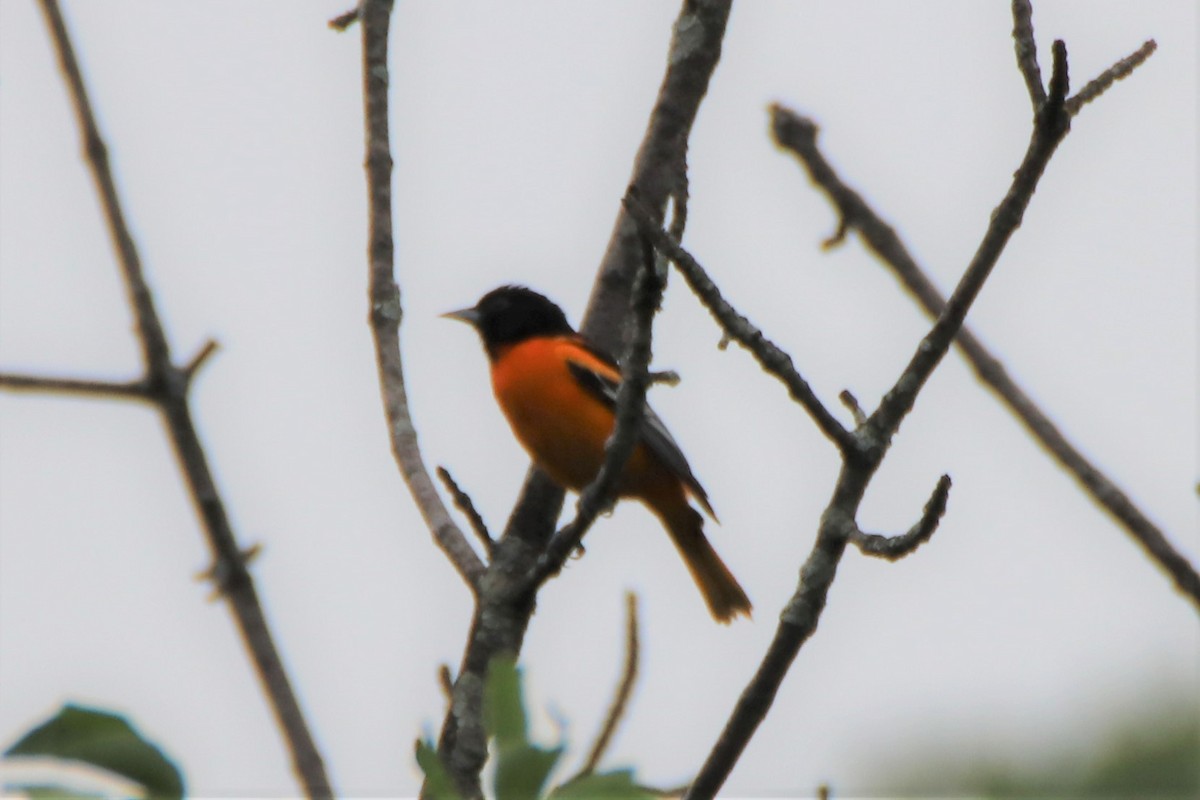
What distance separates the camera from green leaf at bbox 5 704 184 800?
117cm

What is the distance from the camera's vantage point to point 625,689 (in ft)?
10.3

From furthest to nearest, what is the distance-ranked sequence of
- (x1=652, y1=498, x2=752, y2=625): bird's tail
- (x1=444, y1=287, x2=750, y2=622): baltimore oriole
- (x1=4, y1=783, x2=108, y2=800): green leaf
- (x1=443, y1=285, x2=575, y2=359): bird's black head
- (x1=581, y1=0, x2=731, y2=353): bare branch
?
(x1=443, y1=285, x2=575, y2=359): bird's black head
(x1=652, y1=498, x2=752, y2=625): bird's tail
(x1=444, y1=287, x2=750, y2=622): baltimore oriole
(x1=581, y1=0, x2=731, y2=353): bare branch
(x1=4, y1=783, x2=108, y2=800): green leaf

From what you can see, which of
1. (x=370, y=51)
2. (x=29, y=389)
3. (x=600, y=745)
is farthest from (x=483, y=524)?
(x=29, y=389)

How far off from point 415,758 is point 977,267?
1.45 metres

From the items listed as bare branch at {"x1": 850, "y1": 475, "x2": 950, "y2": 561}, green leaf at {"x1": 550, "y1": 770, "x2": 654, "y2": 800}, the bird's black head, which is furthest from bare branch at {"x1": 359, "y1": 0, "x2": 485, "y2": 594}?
the bird's black head

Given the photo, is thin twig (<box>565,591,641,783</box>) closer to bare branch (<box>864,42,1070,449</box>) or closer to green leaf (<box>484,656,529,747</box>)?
bare branch (<box>864,42,1070,449</box>)

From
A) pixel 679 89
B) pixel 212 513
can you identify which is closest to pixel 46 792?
pixel 212 513

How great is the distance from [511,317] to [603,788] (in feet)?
20.1

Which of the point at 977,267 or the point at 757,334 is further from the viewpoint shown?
the point at 757,334

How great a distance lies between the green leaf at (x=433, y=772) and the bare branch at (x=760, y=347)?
1.30m

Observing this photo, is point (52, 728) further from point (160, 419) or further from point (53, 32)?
point (53, 32)

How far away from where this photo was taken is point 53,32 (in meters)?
1.55

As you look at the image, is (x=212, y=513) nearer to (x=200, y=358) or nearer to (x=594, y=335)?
(x=200, y=358)

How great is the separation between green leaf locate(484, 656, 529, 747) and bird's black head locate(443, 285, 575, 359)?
5739 mm
